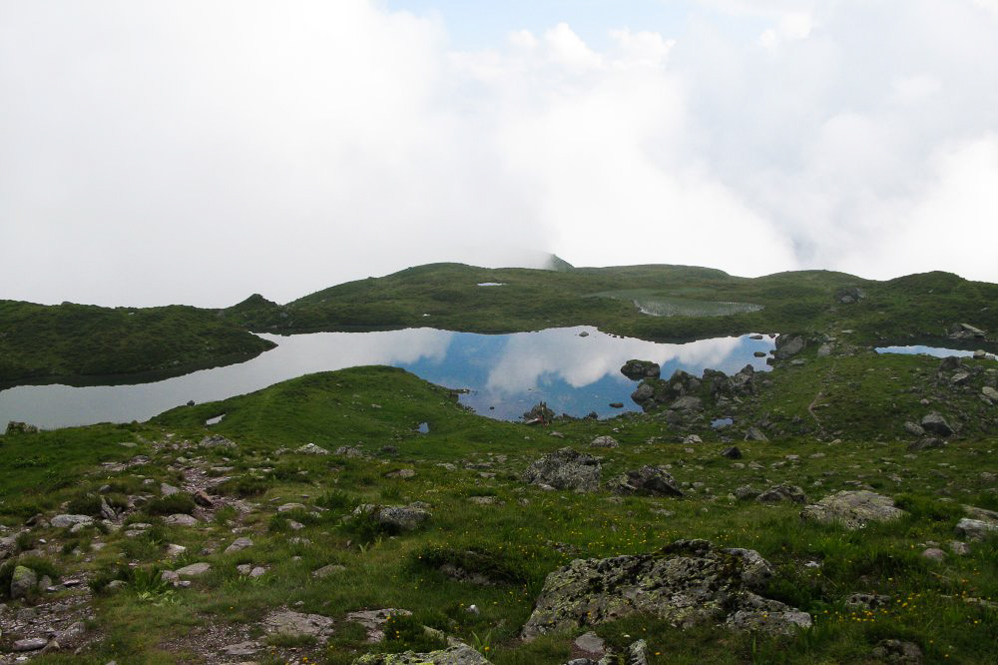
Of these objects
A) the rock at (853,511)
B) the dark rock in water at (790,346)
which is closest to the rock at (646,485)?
the rock at (853,511)

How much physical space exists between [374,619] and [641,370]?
65.5 metres

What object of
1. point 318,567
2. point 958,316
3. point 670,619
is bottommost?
point 318,567

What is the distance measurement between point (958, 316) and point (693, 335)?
3952 centimetres

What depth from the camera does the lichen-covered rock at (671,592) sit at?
33.9 feet

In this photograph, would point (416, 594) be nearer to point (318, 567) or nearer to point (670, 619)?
point (318, 567)

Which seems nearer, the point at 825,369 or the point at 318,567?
the point at 318,567

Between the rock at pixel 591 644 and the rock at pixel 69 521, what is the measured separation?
722 inches

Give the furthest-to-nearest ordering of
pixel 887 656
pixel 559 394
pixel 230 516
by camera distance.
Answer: pixel 559 394, pixel 230 516, pixel 887 656

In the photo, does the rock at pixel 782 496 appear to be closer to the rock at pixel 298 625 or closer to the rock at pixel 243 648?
the rock at pixel 298 625

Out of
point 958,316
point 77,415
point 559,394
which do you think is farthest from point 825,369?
point 77,415

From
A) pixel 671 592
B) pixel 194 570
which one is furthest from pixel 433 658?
pixel 194 570

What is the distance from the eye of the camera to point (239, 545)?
17484 millimetres

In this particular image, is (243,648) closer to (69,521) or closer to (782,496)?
(69,521)

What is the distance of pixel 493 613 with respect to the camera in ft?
41.1
